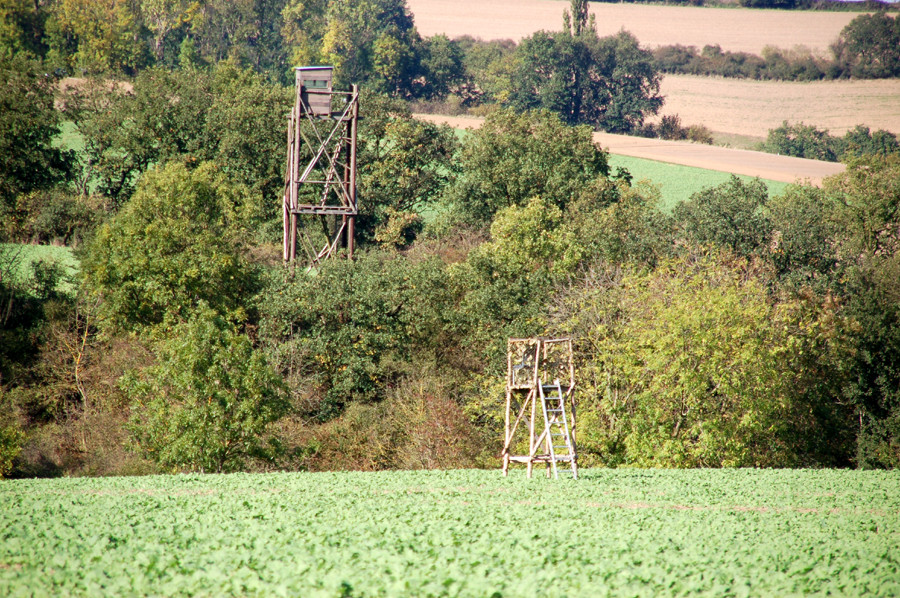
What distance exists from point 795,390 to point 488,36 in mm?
116988

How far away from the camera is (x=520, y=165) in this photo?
195ft

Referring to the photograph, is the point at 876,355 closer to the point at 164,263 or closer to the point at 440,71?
the point at 164,263

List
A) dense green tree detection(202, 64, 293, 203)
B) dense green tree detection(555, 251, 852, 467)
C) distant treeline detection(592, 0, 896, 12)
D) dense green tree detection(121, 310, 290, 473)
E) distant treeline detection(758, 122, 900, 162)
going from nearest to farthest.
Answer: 1. dense green tree detection(121, 310, 290, 473)
2. dense green tree detection(555, 251, 852, 467)
3. dense green tree detection(202, 64, 293, 203)
4. distant treeline detection(758, 122, 900, 162)
5. distant treeline detection(592, 0, 896, 12)

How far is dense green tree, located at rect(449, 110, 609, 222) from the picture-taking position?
58.0 m

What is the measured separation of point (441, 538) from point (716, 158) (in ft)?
250

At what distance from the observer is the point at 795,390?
4072cm

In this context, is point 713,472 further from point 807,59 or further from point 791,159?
point 807,59

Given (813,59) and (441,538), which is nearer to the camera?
(441,538)

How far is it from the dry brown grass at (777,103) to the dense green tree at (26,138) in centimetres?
7670

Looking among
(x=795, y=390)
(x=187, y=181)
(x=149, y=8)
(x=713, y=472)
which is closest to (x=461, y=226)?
(x=187, y=181)

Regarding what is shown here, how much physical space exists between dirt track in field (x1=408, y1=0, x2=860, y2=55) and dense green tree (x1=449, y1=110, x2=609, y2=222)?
75.1 metres

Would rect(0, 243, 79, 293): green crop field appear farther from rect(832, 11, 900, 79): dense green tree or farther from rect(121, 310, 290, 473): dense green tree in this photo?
rect(832, 11, 900, 79): dense green tree

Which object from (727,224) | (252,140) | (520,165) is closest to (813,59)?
(520,165)

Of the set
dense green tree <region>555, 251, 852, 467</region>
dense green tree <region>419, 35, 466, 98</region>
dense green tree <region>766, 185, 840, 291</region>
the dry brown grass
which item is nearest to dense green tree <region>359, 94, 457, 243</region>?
dense green tree <region>766, 185, 840, 291</region>
